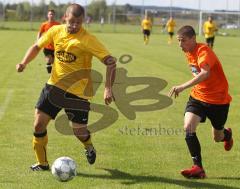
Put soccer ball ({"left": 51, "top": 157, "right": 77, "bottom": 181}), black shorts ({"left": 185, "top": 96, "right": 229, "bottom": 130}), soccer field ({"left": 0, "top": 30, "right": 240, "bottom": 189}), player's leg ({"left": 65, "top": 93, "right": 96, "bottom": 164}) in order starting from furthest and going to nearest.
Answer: player's leg ({"left": 65, "top": 93, "right": 96, "bottom": 164}) → black shorts ({"left": 185, "top": 96, "right": 229, "bottom": 130}) → soccer field ({"left": 0, "top": 30, "right": 240, "bottom": 189}) → soccer ball ({"left": 51, "top": 157, "right": 77, "bottom": 181})

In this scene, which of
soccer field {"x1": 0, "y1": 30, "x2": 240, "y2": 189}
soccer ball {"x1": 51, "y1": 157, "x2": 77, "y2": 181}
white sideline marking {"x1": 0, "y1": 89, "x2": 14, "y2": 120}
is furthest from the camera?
white sideline marking {"x1": 0, "y1": 89, "x2": 14, "y2": 120}

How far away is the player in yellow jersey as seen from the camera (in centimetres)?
649

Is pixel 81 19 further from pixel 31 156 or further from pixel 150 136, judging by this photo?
pixel 150 136

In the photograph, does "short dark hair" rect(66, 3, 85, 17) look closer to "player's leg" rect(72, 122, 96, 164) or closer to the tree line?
"player's leg" rect(72, 122, 96, 164)

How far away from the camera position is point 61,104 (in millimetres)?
6730

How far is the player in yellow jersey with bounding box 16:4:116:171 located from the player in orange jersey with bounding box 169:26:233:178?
95cm

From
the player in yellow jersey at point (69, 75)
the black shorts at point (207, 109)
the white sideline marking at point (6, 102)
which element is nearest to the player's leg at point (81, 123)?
the player in yellow jersey at point (69, 75)

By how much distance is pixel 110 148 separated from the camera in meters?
8.13

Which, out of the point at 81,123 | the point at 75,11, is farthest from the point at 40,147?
the point at 75,11

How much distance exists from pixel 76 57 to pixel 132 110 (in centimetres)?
499

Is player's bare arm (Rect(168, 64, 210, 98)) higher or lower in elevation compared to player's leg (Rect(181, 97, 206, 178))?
higher

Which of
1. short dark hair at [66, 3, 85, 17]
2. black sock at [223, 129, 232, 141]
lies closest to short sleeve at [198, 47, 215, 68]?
black sock at [223, 129, 232, 141]

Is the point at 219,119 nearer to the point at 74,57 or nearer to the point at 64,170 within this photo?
the point at 74,57

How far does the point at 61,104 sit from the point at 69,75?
0.38 m
